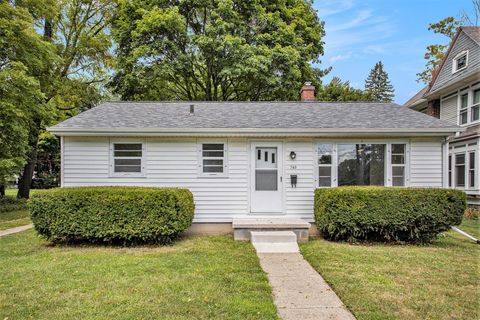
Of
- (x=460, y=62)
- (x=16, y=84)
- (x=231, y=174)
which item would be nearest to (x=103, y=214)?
(x=231, y=174)

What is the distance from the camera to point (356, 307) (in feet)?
12.3

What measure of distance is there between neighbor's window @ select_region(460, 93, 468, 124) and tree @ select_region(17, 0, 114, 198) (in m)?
17.8

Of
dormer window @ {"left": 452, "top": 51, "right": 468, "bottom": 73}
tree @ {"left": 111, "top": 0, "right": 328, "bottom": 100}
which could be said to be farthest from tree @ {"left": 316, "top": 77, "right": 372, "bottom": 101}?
dormer window @ {"left": 452, "top": 51, "right": 468, "bottom": 73}

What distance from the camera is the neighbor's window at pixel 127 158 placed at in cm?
814

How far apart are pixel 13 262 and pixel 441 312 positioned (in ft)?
21.7

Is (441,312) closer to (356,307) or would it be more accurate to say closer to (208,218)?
(356,307)

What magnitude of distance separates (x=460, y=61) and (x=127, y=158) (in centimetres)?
1510

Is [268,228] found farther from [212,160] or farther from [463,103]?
[463,103]

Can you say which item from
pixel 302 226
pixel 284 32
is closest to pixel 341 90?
pixel 284 32

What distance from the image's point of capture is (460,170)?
13633 mm

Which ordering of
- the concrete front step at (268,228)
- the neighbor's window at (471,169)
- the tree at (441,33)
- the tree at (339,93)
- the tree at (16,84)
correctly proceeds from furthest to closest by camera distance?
1. the tree at (339,93)
2. the tree at (441,33)
3. the neighbor's window at (471,169)
4. the tree at (16,84)
5. the concrete front step at (268,228)

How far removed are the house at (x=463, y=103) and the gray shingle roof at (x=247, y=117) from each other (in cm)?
517

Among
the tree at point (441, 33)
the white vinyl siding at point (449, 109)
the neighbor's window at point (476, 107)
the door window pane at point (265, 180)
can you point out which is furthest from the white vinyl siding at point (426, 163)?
the tree at point (441, 33)

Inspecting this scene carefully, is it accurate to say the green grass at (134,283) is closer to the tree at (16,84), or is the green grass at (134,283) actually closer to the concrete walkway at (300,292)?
the concrete walkway at (300,292)
